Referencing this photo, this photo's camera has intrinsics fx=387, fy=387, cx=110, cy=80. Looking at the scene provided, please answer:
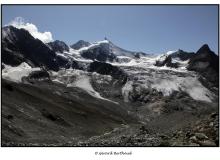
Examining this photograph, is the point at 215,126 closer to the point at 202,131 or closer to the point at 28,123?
the point at 202,131

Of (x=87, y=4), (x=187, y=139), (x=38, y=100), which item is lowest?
(x=38, y=100)

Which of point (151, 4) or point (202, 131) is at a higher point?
point (151, 4)
